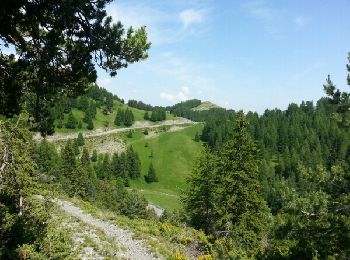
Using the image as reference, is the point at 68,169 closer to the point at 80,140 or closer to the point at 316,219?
the point at 316,219

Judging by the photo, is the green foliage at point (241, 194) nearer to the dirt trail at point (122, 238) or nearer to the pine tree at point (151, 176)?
the dirt trail at point (122, 238)

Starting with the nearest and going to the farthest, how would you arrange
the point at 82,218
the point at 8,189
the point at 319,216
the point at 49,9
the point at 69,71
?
the point at 49,9 < the point at 69,71 < the point at 319,216 < the point at 8,189 < the point at 82,218

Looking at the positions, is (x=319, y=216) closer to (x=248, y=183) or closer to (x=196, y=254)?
(x=196, y=254)

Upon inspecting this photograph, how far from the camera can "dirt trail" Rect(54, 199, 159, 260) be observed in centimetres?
2270

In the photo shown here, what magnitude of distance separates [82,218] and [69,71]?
Answer: 21175 millimetres

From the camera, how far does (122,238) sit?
25531 millimetres

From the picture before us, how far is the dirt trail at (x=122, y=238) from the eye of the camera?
2270cm

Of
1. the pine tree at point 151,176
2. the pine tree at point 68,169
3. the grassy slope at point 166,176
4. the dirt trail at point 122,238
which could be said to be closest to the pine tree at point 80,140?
the grassy slope at point 166,176

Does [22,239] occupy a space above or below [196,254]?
above

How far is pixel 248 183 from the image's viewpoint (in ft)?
109

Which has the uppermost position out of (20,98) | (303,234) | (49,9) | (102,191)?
(49,9)

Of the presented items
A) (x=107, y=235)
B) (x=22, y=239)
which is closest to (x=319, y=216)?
(x=22, y=239)

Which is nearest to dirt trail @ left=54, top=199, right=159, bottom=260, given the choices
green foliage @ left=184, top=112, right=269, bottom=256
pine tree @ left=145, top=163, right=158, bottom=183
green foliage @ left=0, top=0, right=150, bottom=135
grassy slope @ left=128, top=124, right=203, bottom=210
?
green foliage @ left=184, top=112, right=269, bottom=256

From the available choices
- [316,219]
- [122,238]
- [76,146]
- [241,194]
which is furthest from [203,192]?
[76,146]
